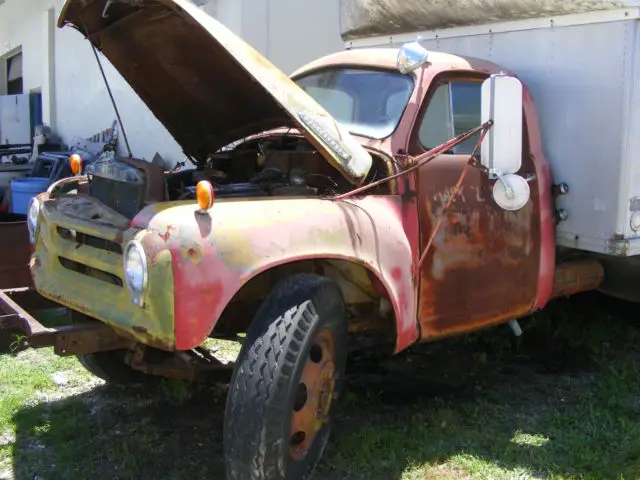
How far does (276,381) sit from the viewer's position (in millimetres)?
3045

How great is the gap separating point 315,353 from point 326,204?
69cm

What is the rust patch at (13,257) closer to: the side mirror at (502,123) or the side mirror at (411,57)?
the side mirror at (411,57)

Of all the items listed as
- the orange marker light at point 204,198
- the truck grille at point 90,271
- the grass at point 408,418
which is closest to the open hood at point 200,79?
the orange marker light at point 204,198

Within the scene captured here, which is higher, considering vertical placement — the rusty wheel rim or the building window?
the building window

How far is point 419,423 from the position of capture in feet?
13.6

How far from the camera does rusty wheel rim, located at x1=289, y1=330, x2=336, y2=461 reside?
3.31 meters

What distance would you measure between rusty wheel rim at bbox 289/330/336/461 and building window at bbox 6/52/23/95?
1661cm

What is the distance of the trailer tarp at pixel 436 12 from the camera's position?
14.5 feet

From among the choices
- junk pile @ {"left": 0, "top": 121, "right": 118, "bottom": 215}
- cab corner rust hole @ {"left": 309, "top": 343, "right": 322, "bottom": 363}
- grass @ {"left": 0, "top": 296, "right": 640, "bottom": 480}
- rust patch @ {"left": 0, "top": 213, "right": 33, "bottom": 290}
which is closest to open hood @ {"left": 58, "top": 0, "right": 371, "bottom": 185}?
cab corner rust hole @ {"left": 309, "top": 343, "right": 322, "bottom": 363}

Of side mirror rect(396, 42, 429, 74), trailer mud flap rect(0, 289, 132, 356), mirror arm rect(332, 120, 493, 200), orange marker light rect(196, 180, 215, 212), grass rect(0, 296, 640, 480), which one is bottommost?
grass rect(0, 296, 640, 480)

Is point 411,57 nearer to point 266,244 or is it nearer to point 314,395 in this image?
point 266,244

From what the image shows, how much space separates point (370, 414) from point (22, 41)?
14935 mm

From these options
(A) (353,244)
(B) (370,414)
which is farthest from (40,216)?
(B) (370,414)

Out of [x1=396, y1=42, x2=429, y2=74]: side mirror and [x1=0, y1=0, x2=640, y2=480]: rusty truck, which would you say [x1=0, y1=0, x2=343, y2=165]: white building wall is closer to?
[x1=0, y1=0, x2=640, y2=480]: rusty truck
